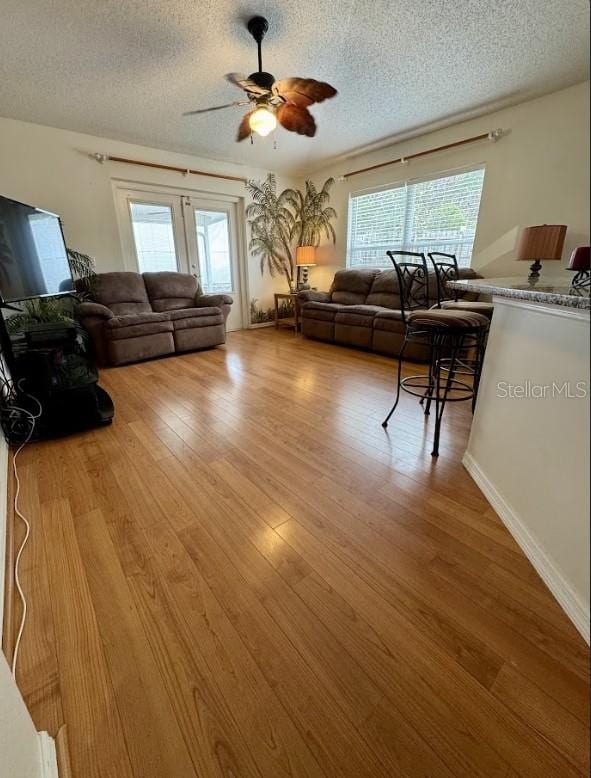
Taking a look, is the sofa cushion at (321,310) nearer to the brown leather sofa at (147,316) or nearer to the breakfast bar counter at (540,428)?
the brown leather sofa at (147,316)

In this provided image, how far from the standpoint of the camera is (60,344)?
7.13ft

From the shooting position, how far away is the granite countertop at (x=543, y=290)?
59 centimetres

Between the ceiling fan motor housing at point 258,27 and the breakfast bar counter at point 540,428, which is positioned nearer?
the breakfast bar counter at point 540,428

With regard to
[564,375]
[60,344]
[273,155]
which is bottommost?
[60,344]

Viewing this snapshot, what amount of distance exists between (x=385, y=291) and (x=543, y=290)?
3.62 meters

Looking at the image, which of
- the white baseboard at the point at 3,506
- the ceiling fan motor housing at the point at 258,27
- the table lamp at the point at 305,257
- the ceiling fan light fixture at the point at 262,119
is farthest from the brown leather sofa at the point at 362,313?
the white baseboard at the point at 3,506

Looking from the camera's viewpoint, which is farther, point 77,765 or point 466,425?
point 466,425

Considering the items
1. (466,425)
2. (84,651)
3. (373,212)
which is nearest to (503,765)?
(84,651)

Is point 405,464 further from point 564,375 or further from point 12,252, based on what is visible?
point 12,252

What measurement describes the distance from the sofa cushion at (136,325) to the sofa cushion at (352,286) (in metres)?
2.33

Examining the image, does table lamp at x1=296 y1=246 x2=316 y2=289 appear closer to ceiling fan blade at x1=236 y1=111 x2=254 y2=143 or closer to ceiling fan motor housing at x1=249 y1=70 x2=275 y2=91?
ceiling fan blade at x1=236 y1=111 x2=254 y2=143

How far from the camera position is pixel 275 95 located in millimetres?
2285

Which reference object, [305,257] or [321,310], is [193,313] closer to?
Result: [321,310]

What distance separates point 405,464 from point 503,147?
1478mm
